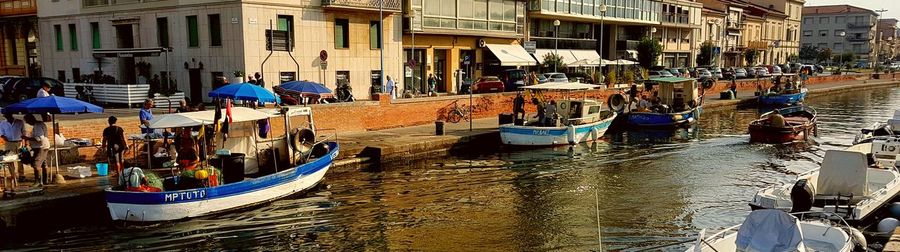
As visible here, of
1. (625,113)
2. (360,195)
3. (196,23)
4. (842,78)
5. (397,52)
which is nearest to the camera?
(360,195)

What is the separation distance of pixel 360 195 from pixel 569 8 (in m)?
34.9

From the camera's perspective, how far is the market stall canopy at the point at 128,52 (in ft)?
92.0

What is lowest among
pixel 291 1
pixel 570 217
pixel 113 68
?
pixel 570 217

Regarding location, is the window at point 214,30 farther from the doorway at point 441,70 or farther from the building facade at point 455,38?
the doorway at point 441,70

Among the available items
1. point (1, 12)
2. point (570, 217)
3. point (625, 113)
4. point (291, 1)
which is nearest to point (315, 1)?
point (291, 1)

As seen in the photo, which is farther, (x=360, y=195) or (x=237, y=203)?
(x=360, y=195)

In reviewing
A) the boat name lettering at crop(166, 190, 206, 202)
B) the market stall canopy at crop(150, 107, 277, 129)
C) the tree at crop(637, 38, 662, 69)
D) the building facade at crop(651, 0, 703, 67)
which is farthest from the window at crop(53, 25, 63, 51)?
the building facade at crop(651, 0, 703, 67)

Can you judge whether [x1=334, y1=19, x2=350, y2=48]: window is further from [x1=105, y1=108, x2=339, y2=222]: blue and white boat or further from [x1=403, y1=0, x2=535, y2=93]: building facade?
[x1=105, y1=108, x2=339, y2=222]: blue and white boat

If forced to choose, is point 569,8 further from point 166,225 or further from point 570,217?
point 166,225

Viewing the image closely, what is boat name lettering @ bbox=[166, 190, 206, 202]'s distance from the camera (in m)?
13.6

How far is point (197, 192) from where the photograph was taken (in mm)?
13977

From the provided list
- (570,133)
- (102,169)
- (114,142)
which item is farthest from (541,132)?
(102,169)

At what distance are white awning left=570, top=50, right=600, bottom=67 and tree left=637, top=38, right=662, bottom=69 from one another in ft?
17.8

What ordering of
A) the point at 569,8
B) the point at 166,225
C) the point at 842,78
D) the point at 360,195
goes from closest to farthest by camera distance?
the point at 166,225 → the point at 360,195 → the point at 569,8 → the point at 842,78
